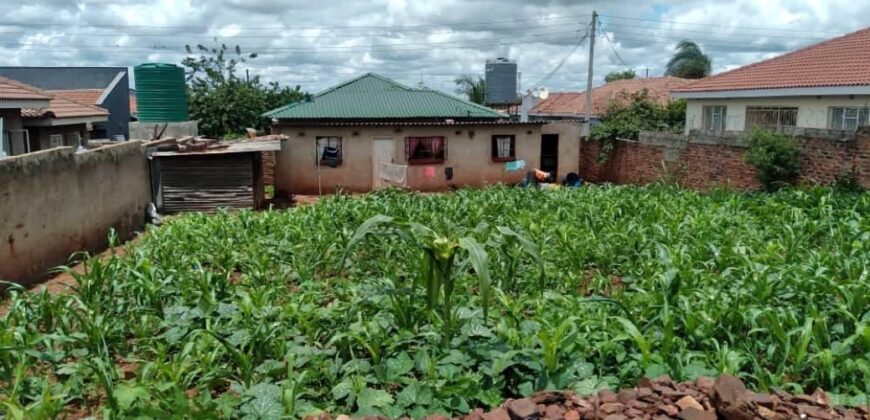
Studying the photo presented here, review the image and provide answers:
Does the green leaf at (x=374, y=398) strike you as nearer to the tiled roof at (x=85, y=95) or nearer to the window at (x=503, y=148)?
the window at (x=503, y=148)

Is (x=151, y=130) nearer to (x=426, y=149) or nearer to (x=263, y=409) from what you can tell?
(x=426, y=149)

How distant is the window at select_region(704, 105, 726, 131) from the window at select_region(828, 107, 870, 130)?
3695mm

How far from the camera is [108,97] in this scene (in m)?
26.4

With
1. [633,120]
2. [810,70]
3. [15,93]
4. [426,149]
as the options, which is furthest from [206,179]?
[810,70]

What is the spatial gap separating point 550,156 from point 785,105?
6.63m

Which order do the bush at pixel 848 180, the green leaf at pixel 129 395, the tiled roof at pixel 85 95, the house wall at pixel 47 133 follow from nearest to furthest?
the green leaf at pixel 129 395 < the bush at pixel 848 180 < the house wall at pixel 47 133 < the tiled roof at pixel 85 95

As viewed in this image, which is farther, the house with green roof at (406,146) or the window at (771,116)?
the house with green roof at (406,146)

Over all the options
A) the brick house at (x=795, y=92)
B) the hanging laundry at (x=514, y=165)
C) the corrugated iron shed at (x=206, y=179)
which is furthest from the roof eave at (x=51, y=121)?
the brick house at (x=795, y=92)

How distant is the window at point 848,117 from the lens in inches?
576

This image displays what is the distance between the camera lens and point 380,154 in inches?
729

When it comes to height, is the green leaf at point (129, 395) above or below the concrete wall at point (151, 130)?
below

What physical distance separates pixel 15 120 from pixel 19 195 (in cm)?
572

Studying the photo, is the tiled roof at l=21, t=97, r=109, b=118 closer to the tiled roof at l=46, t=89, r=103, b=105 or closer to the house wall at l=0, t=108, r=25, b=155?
the house wall at l=0, t=108, r=25, b=155

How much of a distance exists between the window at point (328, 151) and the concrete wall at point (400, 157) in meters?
0.14
